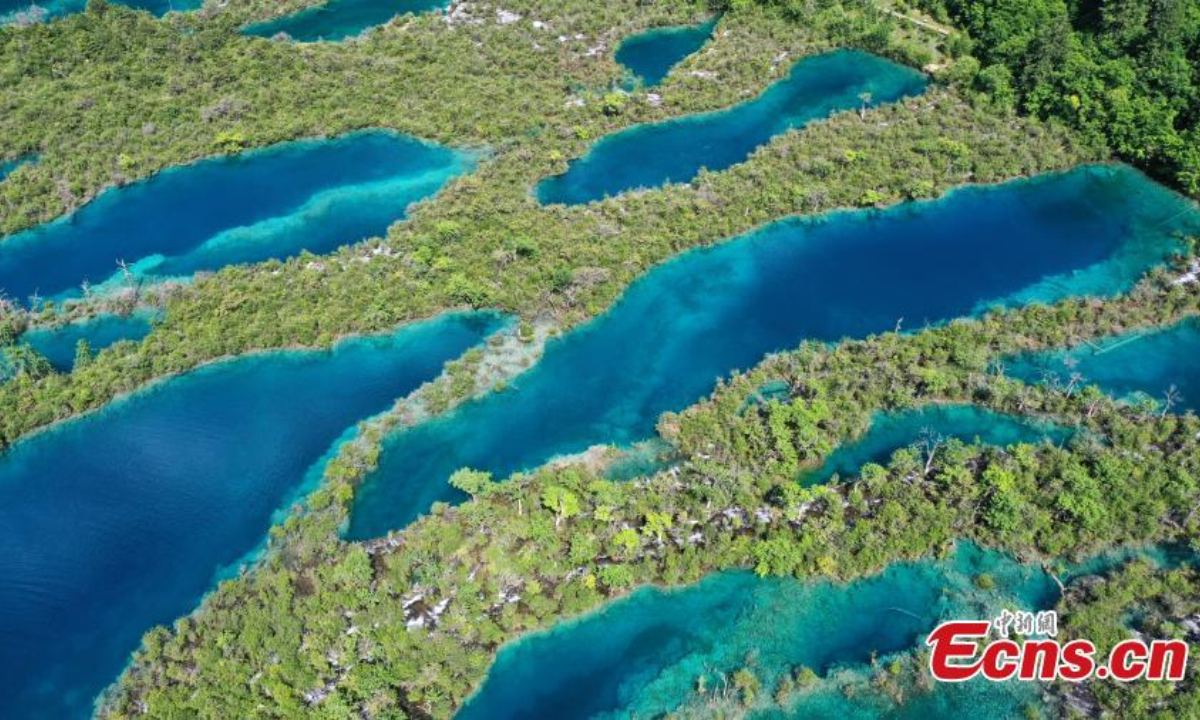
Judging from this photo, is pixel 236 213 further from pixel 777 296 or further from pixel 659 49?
pixel 659 49

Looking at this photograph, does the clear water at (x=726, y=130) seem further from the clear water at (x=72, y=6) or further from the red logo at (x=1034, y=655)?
the clear water at (x=72, y=6)

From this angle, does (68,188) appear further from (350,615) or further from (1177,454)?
(1177,454)

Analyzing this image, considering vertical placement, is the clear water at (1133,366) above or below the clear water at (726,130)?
below

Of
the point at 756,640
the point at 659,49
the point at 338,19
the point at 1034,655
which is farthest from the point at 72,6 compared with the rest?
the point at 1034,655

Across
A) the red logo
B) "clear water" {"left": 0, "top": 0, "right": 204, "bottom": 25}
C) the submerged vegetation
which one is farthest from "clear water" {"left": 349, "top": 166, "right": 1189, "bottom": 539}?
"clear water" {"left": 0, "top": 0, "right": 204, "bottom": 25}

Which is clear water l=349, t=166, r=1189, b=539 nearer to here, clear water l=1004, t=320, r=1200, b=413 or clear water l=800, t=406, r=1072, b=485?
clear water l=1004, t=320, r=1200, b=413

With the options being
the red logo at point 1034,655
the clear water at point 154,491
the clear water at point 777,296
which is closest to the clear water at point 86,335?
the clear water at point 154,491
